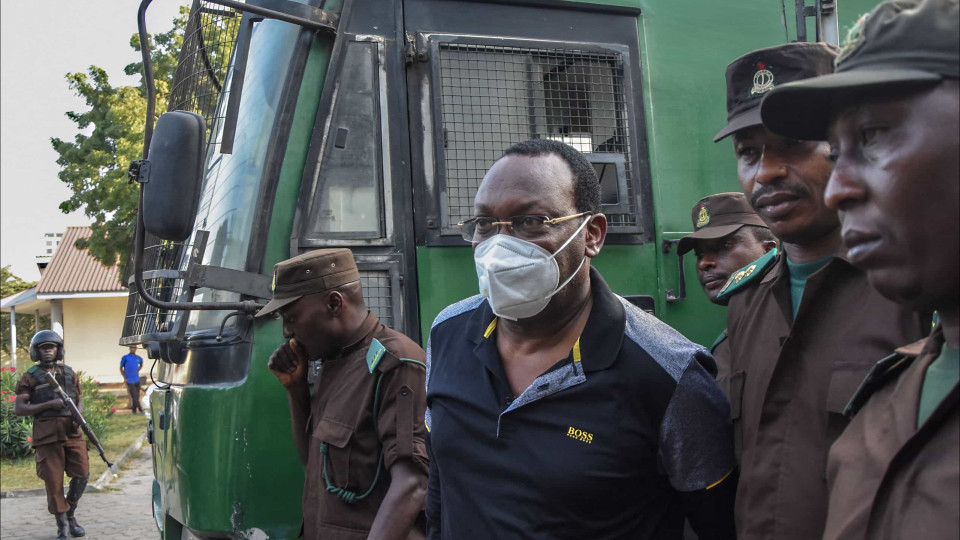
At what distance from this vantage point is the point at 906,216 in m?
1.08

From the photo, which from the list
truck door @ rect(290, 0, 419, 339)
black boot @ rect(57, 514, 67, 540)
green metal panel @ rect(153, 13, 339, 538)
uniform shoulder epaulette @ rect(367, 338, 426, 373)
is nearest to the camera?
uniform shoulder epaulette @ rect(367, 338, 426, 373)

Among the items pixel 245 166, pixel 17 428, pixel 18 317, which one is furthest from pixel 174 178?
pixel 18 317

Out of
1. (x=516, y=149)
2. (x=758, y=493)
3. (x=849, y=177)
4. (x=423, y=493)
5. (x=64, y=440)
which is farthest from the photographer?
(x=64, y=440)

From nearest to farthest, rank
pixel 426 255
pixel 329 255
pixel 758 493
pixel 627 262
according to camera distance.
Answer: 1. pixel 758 493
2. pixel 329 255
3. pixel 426 255
4. pixel 627 262

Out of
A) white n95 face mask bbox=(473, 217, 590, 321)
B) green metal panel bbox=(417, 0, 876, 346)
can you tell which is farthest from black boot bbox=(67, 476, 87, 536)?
white n95 face mask bbox=(473, 217, 590, 321)

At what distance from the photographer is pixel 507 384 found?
2.10 metres

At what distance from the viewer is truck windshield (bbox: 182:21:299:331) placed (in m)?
3.32

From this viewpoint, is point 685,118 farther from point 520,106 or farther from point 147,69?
point 147,69

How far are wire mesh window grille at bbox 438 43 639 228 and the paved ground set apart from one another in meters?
6.72

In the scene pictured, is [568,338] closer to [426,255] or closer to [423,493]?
[423,493]

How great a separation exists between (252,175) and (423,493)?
1.40m

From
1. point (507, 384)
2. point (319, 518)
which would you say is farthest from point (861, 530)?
point (319, 518)

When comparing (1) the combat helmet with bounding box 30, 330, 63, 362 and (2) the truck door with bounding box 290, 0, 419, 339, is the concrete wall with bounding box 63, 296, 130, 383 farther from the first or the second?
(2) the truck door with bounding box 290, 0, 419, 339

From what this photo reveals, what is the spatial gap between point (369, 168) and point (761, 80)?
1653mm
